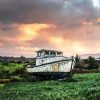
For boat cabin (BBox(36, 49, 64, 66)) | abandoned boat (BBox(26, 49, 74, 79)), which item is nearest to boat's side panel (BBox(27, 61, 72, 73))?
abandoned boat (BBox(26, 49, 74, 79))

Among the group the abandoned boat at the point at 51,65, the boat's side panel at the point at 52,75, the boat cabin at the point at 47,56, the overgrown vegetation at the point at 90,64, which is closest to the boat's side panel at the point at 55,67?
the abandoned boat at the point at 51,65

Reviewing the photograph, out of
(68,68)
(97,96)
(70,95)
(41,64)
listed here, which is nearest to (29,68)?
(41,64)

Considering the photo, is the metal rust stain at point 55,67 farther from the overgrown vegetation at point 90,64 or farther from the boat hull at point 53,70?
the overgrown vegetation at point 90,64

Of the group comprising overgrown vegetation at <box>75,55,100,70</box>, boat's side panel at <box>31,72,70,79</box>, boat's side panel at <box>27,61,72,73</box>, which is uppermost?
overgrown vegetation at <box>75,55,100,70</box>

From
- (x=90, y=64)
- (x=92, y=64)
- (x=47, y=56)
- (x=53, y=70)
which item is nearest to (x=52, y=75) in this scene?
(x=53, y=70)

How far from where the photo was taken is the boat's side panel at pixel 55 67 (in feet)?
191

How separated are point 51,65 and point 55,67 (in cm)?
75

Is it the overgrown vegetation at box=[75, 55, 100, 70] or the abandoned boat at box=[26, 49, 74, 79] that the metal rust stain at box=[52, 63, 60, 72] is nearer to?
the abandoned boat at box=[26, 49, 74, 79]

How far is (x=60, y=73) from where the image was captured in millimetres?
59438

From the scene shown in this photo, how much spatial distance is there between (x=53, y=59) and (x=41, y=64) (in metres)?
2.09

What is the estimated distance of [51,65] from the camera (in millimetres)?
58719

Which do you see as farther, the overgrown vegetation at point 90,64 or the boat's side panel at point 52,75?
the overgrown vegetation at point 90,64

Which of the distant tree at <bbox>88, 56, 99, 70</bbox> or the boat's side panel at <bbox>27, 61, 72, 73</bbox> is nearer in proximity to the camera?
the boat's side panel at <bbox>27, 61, 72, 73</bbox>

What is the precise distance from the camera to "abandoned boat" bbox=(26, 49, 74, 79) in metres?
58.4
